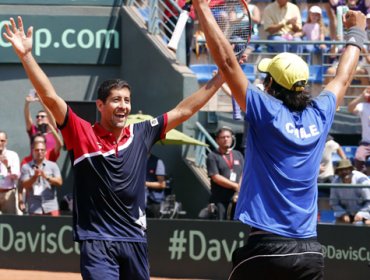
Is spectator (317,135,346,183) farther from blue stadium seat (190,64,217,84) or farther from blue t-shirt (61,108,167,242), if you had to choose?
blue t-shirt (61,108,167,242)

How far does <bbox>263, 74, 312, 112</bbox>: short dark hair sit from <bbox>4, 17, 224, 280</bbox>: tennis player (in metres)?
1.35

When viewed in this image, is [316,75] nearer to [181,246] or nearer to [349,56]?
[181,246]

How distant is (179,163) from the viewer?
14766mm

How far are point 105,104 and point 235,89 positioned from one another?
1.47m

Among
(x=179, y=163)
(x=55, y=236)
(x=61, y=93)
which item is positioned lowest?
(x=55, y=236)

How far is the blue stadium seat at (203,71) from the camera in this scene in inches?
602

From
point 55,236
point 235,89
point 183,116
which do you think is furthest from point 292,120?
point 55,236

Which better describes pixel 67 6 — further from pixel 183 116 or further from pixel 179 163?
pixel 183 116

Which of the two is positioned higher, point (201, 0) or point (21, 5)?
point (21, 5)

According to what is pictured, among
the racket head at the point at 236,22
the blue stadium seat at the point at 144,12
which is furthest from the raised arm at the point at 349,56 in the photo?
the blue stadium seat at the point at 144,12

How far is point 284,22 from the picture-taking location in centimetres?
1515

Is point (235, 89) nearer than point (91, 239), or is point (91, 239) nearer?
point (235, 89)

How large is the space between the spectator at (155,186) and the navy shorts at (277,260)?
28.2 feet

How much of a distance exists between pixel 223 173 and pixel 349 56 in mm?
7565
